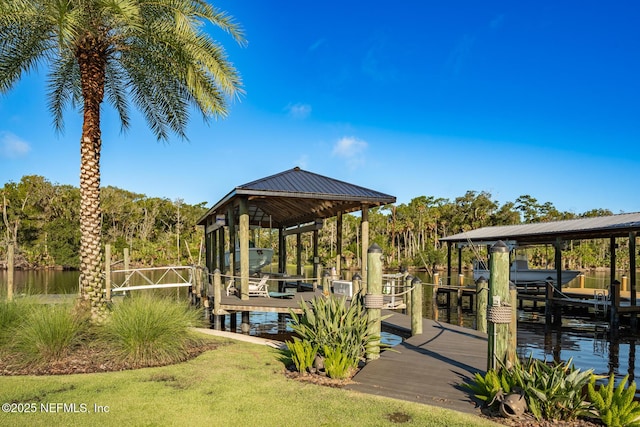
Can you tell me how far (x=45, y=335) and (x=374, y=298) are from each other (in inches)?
209

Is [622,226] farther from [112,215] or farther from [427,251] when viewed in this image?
[112,215]

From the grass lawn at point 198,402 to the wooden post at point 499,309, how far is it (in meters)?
1.34

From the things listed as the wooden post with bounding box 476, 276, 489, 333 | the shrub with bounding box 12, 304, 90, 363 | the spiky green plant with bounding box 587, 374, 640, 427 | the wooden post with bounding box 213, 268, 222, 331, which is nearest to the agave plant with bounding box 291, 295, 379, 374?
the spiky green plant with bounding box 587, 374, 640, 427

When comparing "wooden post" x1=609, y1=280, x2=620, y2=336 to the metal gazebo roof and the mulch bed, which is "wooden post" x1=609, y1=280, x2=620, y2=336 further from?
the mulch bed

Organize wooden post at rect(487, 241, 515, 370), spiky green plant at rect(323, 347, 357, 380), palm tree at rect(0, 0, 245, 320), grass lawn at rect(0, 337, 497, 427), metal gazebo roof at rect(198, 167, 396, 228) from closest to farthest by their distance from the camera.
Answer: grass lawn at rect(0, 337, 497, 427) < wooden post at rect(487, 241, 515, 370) < spiky green plant at rect(323, 347, 357, 380) < palm tree at rect(0, 0, 245, 320) < metal gazebo roof at rect(198, 167, 396, 228)

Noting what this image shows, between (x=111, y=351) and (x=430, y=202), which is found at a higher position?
(x=430, y=202)

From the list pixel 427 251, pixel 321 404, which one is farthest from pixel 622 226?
pixel 427 251

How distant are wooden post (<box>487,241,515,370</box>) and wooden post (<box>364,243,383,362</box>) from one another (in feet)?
6.33

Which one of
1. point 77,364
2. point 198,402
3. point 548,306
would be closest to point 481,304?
point 198,402

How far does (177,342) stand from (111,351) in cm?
106

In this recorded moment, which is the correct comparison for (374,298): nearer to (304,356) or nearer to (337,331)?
(337,331)

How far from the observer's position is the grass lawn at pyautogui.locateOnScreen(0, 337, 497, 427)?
5.29 metres

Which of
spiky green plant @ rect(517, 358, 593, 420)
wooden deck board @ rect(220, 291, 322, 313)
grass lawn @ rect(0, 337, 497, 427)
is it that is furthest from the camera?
wooden deck board @ rect(220, 291, 322, 313)

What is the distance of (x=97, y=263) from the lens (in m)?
10.6
